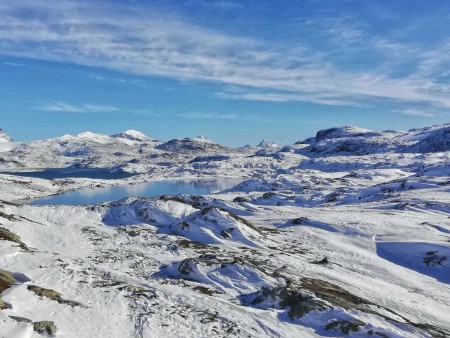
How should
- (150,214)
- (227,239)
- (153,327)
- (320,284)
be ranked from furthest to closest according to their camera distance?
1. (150,214)
2. (227,239)
3. (320,284)
4. (153,327)

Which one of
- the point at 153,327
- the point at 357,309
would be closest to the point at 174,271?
the point at 153,327

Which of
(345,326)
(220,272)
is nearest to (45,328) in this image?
(220,272)

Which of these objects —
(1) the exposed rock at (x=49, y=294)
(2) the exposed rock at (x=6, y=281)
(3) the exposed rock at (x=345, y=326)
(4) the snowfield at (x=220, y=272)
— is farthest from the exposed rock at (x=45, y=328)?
(3) the exposed rock at (x=345, y=326)

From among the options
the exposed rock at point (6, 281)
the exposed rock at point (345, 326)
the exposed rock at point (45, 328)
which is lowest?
the exposed rock at point (345, 326)

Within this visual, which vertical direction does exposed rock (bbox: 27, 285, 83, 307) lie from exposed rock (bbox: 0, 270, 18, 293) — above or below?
below

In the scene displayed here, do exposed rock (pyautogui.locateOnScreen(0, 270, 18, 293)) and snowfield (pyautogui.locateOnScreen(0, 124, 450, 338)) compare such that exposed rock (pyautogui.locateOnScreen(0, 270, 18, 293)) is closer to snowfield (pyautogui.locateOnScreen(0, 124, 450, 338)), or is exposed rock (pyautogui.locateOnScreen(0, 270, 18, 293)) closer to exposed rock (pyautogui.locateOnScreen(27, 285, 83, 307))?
snowfield (pyautogui.locateOnScreen(0, 124, 450, 338))

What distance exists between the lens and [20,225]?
48.9m

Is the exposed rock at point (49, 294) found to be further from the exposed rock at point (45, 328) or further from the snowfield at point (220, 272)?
the exposed rock at point (45, 328)

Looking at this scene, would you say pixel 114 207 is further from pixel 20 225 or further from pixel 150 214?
pixel 20 225

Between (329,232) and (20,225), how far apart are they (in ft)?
133

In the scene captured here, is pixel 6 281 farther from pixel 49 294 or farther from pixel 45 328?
pixel 45 328

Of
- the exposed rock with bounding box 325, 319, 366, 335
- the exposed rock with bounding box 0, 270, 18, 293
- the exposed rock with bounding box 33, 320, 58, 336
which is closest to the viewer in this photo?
the exposed rock with bounding box 33, 320, 58, 336

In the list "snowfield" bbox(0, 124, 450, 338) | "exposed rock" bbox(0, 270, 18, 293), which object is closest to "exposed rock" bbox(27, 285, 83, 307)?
"snowfield" bbox(0, 124, 450, 338)

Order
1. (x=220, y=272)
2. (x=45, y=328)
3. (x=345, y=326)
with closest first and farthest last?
(x=45, y=328)
(x=345, y=326)
(x=220, y=272)
